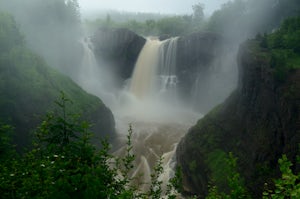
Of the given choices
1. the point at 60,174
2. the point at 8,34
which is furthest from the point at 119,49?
the point at 60,174

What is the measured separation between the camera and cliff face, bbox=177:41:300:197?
60.8 feet

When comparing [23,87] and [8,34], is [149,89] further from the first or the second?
[23,87]

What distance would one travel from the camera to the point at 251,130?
72.0 ft

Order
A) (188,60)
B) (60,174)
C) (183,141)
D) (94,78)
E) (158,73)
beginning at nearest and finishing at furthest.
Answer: (60,174) → (183,141) → (188,60) → (158,73) → (94,78)

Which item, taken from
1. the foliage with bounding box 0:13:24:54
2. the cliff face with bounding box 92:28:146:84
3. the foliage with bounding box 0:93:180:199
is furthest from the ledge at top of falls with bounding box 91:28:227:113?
the foliage with bounding box 0:93:180:199

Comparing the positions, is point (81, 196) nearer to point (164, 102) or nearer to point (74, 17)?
point (164, 102)

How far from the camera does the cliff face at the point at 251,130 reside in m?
18.5

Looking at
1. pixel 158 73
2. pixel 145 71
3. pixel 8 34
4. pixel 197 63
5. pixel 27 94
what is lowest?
pixel 27 94

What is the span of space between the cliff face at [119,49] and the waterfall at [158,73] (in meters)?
2.80

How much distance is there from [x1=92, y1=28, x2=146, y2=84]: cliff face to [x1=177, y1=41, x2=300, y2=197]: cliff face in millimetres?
31559

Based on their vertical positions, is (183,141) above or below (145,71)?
below

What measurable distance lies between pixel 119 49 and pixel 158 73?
9.37 meters

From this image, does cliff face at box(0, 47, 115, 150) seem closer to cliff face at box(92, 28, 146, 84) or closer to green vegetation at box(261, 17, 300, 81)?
green vegetation at box(261, 17, 300, 81)

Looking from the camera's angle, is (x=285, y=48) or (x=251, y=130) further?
(x=285, y=48)
